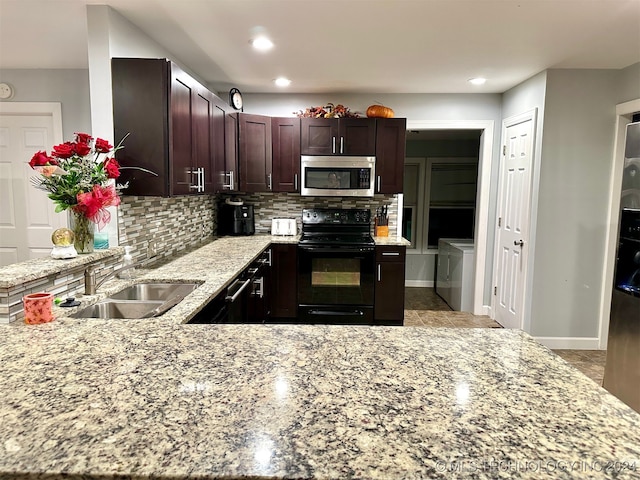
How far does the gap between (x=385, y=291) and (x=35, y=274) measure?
2.90 metres

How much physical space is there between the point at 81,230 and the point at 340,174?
252 cm

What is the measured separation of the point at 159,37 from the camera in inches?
106

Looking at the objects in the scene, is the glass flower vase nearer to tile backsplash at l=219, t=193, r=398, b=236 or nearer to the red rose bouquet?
the red rose bouquet

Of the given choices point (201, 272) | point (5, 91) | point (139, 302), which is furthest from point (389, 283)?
point (5, 91)

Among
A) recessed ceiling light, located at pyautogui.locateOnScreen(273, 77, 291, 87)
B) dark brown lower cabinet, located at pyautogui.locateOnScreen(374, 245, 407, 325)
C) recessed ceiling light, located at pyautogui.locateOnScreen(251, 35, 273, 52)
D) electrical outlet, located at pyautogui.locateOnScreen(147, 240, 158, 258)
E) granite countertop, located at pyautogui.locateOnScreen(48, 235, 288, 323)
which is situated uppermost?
recessed ceiling light, located at pyautogui.locateOnScreen(273, 77, 291, 87)

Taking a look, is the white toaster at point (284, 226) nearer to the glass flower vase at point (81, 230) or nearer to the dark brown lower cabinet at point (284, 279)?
the dark brown lower cabinet at point (284, 279)

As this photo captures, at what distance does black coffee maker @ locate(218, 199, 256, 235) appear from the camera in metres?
4.14

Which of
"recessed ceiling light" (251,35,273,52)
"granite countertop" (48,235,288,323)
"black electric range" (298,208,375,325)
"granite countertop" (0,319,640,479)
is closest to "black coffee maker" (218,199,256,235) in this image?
"granite countertop" (48,235,288,323)

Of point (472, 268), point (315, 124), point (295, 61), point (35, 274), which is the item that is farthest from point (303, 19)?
point (472, 268)

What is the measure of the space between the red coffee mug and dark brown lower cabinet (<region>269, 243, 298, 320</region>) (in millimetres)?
2438

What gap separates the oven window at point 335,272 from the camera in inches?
149

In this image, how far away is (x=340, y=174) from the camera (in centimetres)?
398

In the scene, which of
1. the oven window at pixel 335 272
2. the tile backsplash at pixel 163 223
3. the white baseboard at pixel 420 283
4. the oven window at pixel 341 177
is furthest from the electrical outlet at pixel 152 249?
the white baseboard at pixel 420 283

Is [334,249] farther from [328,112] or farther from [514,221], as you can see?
[514,221]
